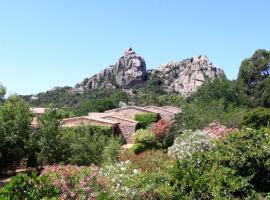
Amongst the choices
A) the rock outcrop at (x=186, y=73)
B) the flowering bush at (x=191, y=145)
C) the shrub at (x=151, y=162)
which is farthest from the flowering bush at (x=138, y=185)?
the rock outcrop at (x=186, y=73)

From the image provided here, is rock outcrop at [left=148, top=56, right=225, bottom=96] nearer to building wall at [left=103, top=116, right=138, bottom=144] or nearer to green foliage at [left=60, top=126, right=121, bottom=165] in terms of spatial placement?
building wall at [left=103, top=116, right=138, bottom=144]

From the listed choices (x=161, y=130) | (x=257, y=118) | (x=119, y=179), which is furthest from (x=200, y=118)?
(x=119, y=179)

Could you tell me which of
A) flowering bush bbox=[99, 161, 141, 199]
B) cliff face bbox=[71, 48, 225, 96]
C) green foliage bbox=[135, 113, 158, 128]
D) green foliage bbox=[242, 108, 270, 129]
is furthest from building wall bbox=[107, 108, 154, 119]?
cliff face bbox=[71, 48, 225, 96]

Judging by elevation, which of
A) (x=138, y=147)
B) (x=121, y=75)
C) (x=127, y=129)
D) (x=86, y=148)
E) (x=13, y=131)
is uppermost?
(x=121, y=75)

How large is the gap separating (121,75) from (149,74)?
8941mm

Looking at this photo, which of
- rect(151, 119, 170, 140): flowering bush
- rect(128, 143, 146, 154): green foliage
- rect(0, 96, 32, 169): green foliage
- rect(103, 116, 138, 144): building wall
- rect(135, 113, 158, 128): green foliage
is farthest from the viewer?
rect(135, 113, 158, 128): green foliage

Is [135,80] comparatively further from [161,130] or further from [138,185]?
[138,185]

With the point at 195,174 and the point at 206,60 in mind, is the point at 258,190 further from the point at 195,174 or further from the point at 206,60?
the point at 206,60

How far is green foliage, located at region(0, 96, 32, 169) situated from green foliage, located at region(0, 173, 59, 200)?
14.1m

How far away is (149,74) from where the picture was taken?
404 feet

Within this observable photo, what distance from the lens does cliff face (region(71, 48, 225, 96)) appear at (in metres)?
111

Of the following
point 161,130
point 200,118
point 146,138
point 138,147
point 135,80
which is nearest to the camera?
point 200,118

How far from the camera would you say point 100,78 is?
123m

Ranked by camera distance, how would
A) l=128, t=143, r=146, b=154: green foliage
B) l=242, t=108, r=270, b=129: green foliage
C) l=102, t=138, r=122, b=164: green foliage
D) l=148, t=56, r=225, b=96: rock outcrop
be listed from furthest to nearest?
l=148, t=56, r=225, b=96: rock outcrop, l=242, t=108, r=270, b=129: green foliage, l=128, t=143, r=146, b=154: green foliage, l=102, t=138, r=122, b=164: green foliage
